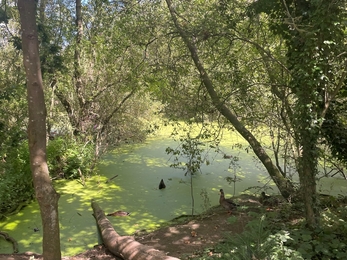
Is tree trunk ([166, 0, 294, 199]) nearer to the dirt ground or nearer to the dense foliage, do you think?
the dense foliage

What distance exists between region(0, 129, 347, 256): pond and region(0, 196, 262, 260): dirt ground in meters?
0.37

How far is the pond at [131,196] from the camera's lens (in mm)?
4664

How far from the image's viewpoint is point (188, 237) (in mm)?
4109

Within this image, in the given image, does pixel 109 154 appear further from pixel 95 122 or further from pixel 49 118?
pixel 49 118

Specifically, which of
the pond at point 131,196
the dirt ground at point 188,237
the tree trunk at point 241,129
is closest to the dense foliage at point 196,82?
the tree trunk at point 241,129

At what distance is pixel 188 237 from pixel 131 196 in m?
2.25

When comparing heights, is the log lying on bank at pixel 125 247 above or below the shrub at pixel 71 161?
below

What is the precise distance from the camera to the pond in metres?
4.66

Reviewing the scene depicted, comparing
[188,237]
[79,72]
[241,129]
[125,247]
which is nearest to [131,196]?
[188,237]

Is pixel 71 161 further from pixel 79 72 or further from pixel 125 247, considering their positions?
pixel 125 247

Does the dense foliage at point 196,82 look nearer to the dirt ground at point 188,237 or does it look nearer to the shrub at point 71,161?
the shrub at point 71,161

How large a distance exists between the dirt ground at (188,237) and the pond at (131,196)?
0.37 meters

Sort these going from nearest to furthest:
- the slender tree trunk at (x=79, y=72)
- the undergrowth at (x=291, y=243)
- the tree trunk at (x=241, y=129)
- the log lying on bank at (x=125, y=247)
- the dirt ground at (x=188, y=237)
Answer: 1. the undergrowth at (x=291, y=243)
2. the log lying on bank at (x=125, y=247)
3. the dirt ground at (x=188, y=237)
4. the tree trunk at (x=241, y=129)
5. the slender tree trunk at (x=79, y=72)

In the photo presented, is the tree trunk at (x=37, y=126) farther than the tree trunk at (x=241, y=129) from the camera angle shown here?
No
